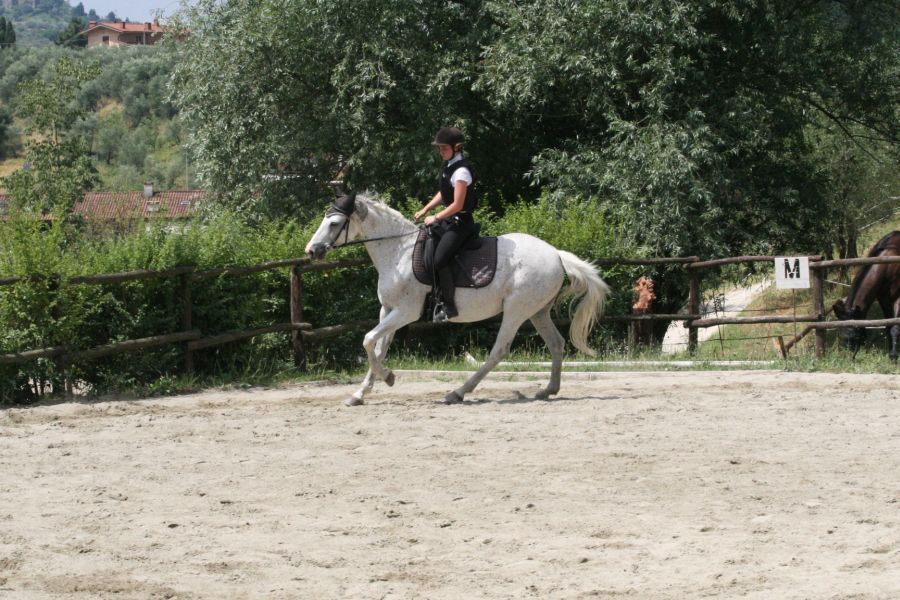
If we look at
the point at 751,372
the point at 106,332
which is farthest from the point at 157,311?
the point at 751,372

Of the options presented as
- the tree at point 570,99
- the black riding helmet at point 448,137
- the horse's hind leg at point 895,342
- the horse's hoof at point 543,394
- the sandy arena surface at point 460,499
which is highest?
the tree at point 570,99

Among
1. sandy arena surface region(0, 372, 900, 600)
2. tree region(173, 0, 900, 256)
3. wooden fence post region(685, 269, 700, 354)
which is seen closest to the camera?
sandy arena surface region(0, 372, 900, 600)

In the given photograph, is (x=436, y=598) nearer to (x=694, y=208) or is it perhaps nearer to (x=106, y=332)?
(x=106, y=332)

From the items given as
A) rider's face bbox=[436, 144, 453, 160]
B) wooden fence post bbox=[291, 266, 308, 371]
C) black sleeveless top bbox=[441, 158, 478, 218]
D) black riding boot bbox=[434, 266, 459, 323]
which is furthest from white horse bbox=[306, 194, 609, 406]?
wooden fence post bbox=[291, 266, 308, 371]

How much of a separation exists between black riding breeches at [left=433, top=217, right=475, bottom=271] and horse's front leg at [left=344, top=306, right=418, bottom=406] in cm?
63

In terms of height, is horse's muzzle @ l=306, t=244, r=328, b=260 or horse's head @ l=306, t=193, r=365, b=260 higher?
horse's head @ l=306, t=193, r=365, b=260

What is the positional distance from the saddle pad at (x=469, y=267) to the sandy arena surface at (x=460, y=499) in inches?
48.7

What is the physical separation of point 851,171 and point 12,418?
25780 mm

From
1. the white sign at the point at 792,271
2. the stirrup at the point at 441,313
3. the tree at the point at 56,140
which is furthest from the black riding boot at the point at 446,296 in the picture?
the tree at the point at 56,140

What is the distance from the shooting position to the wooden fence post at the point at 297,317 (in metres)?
14.1

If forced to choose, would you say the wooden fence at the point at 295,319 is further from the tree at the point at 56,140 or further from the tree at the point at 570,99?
the tree at the point at 56,140

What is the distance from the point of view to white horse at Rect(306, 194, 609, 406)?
37.4ft

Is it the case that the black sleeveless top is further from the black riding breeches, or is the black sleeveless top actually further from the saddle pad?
the saddle pad

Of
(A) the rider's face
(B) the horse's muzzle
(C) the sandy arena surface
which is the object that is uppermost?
(A) the rider's face
